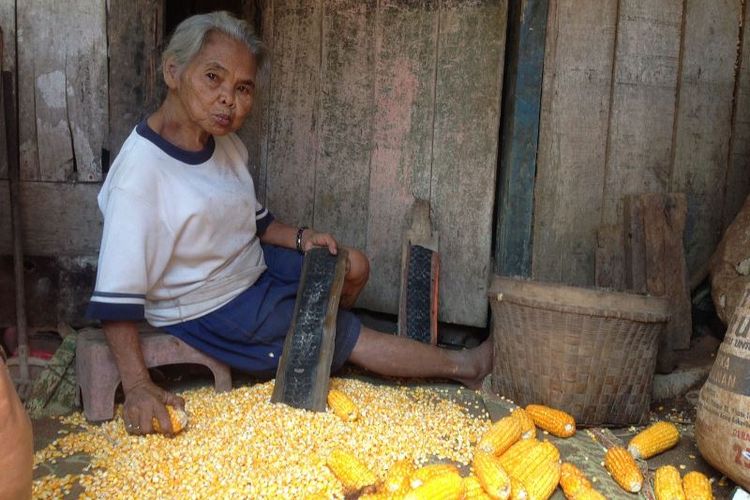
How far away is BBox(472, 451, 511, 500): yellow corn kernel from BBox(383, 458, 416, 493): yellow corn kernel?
9.3 inches

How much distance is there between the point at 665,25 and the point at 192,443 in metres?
3.28

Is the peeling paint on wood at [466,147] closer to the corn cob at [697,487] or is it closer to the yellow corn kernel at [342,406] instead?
the yellow corn kernel at [342,406]

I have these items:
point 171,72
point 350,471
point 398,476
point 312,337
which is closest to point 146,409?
point 312,337

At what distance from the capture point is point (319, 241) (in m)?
3.52

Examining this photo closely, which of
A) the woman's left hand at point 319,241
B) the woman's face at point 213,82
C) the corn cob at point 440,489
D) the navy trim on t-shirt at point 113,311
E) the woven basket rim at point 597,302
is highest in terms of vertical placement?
the woman's face at point 213,82

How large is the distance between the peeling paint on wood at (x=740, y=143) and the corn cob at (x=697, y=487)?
6.63 feet

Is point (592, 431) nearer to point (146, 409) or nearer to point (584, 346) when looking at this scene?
point (584, 346)

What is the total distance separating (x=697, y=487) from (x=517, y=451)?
63cm

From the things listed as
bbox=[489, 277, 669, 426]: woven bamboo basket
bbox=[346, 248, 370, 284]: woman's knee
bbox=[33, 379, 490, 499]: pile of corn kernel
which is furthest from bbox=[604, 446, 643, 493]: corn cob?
bbox=[346, 248, 370, 284]: woman's knee

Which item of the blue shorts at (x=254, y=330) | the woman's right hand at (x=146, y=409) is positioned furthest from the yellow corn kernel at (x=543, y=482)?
the woman's right hand at (x=146, y=409)

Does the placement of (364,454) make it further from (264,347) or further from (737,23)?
(737,23)

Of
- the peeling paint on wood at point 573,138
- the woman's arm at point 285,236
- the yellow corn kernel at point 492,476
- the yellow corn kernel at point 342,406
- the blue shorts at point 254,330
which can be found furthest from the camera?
the peeling paint on wood at point 573,138

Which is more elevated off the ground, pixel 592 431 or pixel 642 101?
pixel 642 101

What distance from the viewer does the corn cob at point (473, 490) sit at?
227cm
